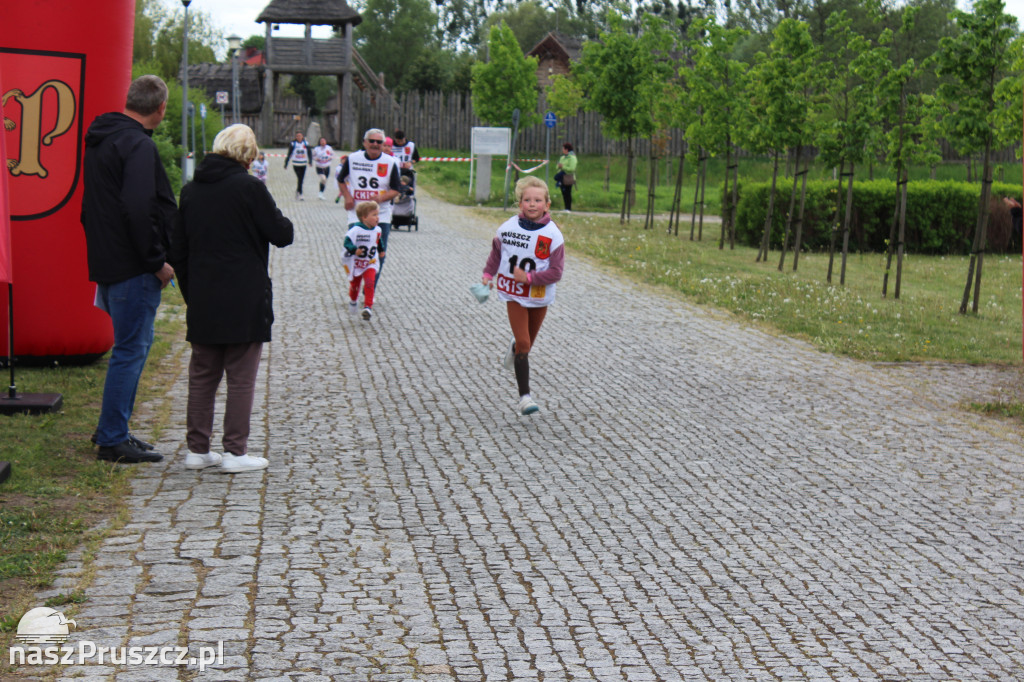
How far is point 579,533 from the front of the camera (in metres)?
5.40

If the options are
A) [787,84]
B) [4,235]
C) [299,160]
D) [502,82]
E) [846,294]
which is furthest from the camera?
[502,82]

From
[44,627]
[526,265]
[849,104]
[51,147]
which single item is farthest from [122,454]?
[849,104]

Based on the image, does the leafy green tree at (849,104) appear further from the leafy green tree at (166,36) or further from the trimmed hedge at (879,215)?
the leafy green tree at (166,36)

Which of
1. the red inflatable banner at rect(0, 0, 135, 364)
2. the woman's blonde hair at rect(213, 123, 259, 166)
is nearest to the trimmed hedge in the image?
the red inflatable banner at rect(0, 0, 135, 364)

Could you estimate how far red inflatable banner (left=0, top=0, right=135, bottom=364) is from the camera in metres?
8.23

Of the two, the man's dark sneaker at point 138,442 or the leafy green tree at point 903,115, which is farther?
the leafy green tree at point 903,115

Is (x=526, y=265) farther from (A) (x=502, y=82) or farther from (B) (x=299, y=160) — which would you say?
(A) (x=502, y=82)

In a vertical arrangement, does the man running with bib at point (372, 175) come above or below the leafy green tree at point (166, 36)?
below

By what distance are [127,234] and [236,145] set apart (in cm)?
82

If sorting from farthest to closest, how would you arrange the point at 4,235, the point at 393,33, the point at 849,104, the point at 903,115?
the point at 393,33
the point at 849,104
the point at 903,115
the point at 4,235

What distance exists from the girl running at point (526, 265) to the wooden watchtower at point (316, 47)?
4370 centimetres

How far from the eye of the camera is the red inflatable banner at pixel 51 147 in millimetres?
8227

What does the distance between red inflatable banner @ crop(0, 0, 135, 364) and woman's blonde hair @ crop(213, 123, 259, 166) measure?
9.43 ft

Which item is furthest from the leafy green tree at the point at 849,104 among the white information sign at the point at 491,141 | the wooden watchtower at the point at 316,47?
the wooden watchtower at the point at 316,47
